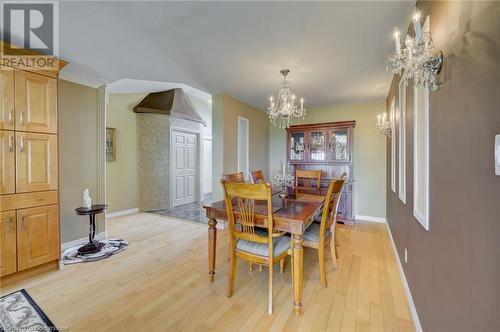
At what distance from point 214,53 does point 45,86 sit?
186 centimetres

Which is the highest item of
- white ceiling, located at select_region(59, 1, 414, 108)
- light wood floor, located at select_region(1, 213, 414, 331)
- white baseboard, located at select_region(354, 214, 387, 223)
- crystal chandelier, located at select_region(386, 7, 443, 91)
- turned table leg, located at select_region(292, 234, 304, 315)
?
white ceiling, located at select_region(59, 1, 414, 108)

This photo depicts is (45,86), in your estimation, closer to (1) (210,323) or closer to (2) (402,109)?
(1) (210,323)

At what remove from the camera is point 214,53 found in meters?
2.55

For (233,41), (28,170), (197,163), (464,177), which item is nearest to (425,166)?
(464,177)

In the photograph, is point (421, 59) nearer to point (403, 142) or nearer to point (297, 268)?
point (403, 142)

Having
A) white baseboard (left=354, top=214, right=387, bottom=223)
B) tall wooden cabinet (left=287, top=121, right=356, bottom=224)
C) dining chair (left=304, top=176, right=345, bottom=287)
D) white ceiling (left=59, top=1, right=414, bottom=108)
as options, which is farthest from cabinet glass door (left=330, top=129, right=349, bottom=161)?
dining chair (left=304, top=176, right=345, bottom=287)

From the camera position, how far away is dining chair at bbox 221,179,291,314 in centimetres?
171

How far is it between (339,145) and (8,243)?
484 centimetres

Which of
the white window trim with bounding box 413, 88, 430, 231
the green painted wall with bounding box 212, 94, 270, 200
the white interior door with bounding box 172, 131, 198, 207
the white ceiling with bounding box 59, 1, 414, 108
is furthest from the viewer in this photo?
the white interior door with bounding box 172, 131, 198, 207

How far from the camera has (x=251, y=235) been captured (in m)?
1.87

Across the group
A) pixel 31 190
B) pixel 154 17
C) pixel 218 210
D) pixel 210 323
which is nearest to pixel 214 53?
pixel 154 17

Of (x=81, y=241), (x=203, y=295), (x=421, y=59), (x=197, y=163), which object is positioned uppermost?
(x=421, y=59)

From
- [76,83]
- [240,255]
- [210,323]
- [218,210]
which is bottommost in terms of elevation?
[210,323]

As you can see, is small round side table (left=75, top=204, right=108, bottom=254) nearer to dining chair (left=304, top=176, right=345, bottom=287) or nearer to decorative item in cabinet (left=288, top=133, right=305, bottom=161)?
dining chair (left=304, top=176, right=345, bottom=287)
